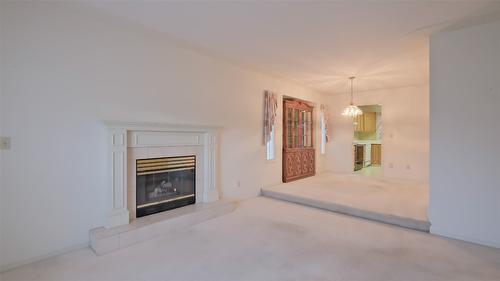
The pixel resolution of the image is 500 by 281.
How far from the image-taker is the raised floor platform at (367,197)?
11.3 feet

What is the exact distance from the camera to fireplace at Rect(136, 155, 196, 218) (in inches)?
128

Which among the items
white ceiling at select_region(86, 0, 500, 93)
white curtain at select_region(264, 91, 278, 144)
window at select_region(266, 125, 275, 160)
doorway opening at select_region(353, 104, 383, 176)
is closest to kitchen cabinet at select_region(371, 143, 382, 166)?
doorway opening at select_region(353, 104, 383, 176)

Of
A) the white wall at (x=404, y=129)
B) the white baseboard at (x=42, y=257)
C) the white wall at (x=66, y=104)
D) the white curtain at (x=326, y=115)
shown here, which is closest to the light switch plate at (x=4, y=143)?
the white wall at (x=66, y=104)

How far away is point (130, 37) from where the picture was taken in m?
3.07

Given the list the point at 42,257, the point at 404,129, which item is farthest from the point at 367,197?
the point at 42,257

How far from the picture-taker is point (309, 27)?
290 centimetres

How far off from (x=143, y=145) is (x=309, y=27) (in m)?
2.68

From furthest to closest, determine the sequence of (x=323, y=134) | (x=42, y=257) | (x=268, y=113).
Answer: (x=323, y=134) < (x=268, y=113) < (x=42, y=257)

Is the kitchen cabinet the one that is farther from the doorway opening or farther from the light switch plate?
the light switch plate

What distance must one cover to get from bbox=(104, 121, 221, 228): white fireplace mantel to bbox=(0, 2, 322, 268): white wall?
132mm

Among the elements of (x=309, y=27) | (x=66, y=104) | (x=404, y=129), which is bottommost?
(x=404, y=129)

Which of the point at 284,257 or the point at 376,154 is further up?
the point at 376,154

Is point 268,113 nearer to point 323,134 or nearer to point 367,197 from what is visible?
point 367,197

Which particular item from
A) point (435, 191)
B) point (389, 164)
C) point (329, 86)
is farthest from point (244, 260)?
point (389, 164)
